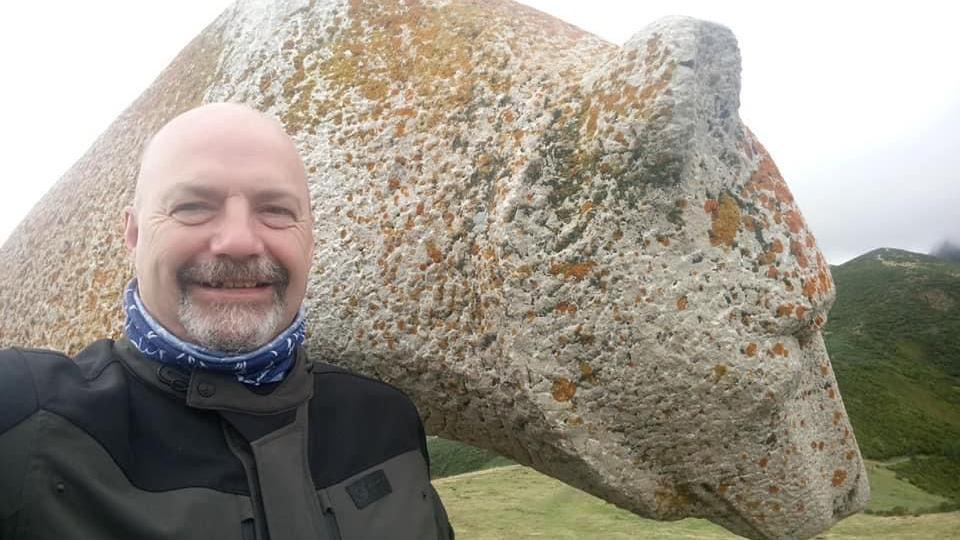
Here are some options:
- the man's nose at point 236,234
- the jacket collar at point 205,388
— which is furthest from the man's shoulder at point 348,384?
the man's nose at point 236,234

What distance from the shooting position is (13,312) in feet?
16.4

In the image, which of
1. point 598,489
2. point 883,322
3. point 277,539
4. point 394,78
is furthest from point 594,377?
point 883,322

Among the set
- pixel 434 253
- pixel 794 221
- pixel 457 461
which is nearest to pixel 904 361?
pixel 457 461

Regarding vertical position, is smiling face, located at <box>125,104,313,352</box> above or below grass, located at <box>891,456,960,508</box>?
above

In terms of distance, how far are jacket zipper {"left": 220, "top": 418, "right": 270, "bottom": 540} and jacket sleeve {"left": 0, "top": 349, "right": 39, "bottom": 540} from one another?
2.19ft

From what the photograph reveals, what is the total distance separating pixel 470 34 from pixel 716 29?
1391 millimetres

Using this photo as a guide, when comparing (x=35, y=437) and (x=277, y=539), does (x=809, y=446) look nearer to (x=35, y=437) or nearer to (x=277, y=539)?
(x=277, y=539)

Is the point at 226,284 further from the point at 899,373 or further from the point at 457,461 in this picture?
the point at 899,373

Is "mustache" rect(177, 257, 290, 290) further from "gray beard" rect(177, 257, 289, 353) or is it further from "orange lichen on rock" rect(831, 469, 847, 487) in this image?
"orange lichen on rock" rect(831, 469, 847, 487)

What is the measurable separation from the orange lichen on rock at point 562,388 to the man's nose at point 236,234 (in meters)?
1.55

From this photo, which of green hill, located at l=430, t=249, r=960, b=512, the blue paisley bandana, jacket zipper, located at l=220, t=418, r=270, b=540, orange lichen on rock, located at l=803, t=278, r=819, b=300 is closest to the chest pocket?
jacket zipper, located at l=220, t=418, r=270, b=540

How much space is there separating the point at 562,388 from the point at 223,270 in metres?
A: 1.68

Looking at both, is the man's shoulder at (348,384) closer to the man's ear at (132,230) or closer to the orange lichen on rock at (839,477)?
the man's ear at (132,230)

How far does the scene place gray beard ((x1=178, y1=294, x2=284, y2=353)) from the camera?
3039 mm
